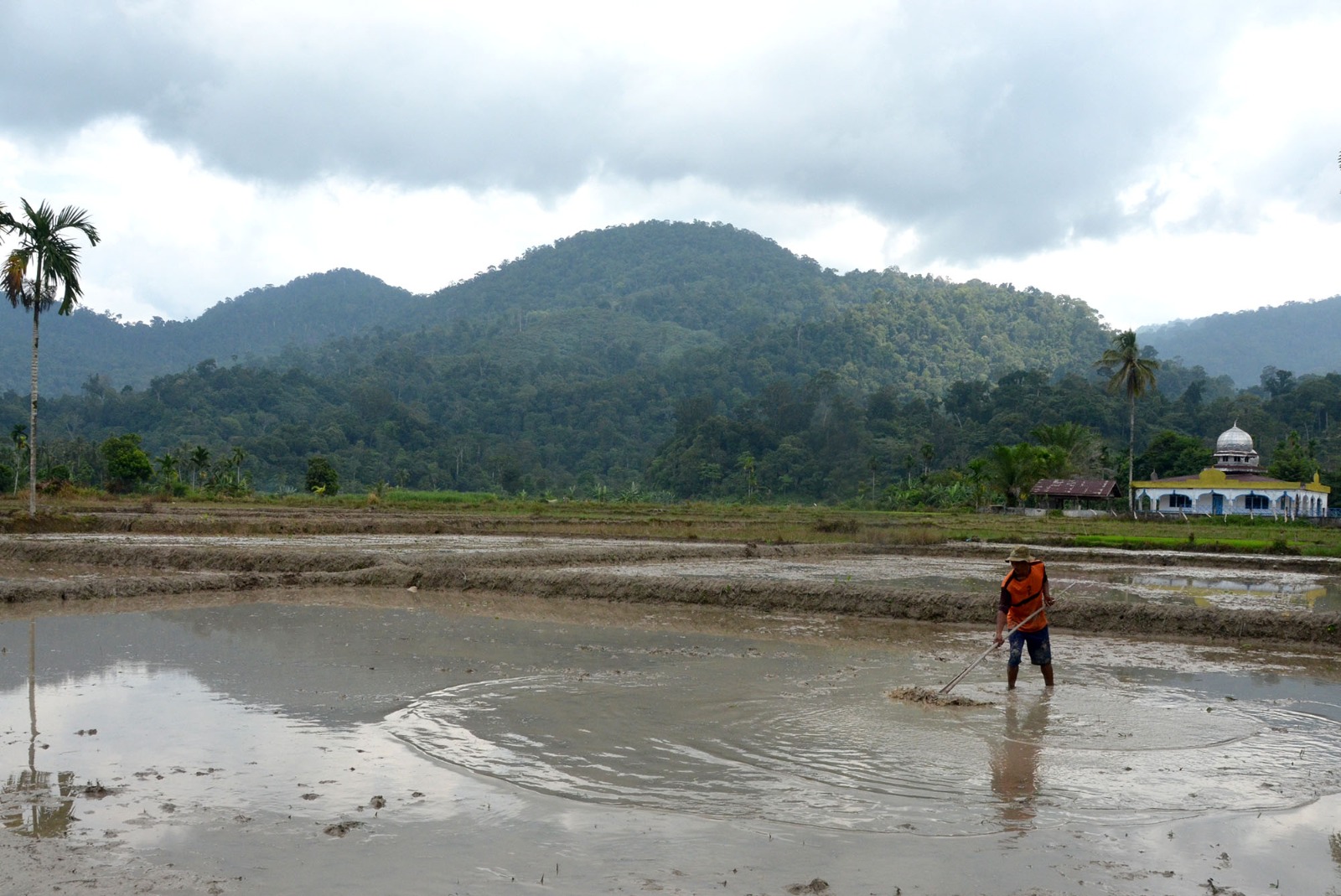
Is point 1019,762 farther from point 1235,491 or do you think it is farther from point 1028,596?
point 1235,491

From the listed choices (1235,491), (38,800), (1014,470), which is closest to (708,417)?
(1014,470)

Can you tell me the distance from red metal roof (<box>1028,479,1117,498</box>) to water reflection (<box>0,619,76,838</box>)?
202ft

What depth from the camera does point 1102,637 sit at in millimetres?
15117

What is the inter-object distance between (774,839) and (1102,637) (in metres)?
10.9

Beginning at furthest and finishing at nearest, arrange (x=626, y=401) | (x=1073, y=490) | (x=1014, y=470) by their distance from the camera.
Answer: (x=626, y=401), (x=1014, y=470), (x=1073, y=490)

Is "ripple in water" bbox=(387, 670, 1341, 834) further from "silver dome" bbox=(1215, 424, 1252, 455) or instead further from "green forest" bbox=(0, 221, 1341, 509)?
"silver dome" bbox=(1215, 424, 1252, 455)

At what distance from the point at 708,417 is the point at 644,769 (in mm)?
102116

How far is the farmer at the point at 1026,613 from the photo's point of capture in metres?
10.6

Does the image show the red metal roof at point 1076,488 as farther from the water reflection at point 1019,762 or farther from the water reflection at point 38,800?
the water reflection at point 38,800

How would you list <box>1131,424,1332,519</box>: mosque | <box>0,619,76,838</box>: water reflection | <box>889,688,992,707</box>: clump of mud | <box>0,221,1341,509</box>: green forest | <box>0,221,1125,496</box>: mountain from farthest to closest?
1. <box>0,221,1125,496</box>: mountain
2. <box>0,221,1341,509</box>: green forest
3. <box>1131,424,1332,519</box>: mosque
4. <box>889,688,992,707</box>: clump of mud
5. <box>0,619,76,838</box>: water reflection

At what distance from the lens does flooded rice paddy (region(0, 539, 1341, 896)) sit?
5531 mm

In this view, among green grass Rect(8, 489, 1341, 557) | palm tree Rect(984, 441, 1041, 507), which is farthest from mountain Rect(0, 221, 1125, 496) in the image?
green grass Rect(8, 489, 1341, 557)

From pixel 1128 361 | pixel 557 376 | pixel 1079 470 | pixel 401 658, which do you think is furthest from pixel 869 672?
pixel 557 376

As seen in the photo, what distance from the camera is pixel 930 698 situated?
9750 mm
